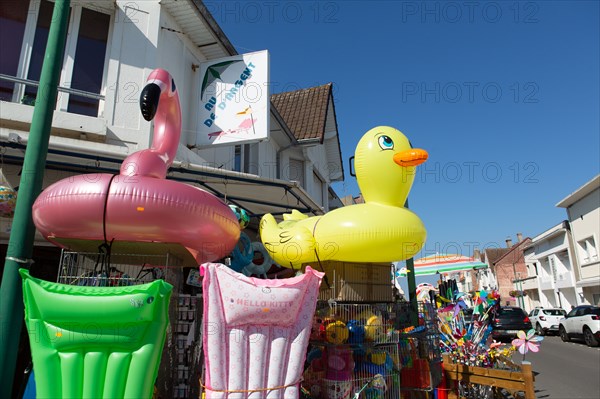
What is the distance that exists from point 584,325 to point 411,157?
1498 centimetres

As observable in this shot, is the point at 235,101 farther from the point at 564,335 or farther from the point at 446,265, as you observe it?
the point at 564,335

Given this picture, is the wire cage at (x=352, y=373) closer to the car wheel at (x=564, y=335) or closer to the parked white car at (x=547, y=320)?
the car wheel at (x=564, y=335)

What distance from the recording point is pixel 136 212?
317 centimetres

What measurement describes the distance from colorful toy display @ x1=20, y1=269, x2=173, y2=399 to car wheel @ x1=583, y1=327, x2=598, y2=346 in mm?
16748

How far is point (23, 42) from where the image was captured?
20.9 ft

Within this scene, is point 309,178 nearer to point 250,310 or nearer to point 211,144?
point 211,144

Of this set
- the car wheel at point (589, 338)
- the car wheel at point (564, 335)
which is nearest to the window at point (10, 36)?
the car wheel at point (589, 338)

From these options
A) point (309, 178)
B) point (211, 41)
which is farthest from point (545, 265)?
point (211, 41)

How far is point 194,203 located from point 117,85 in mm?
4348

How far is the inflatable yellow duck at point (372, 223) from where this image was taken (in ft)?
13.4

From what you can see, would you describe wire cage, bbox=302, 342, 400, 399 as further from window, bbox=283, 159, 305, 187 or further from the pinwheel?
window, bbox=283, 159, 305, 187

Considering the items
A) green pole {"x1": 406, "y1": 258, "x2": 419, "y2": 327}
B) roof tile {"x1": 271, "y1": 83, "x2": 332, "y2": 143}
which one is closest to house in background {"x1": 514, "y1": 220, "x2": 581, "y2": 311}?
roof tile {"x1": 271, "y1": 83, "x2": 332, "y2": 143}

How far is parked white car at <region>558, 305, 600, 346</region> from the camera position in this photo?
14.2 meters

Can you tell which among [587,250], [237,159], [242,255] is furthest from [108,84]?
[587,250]
